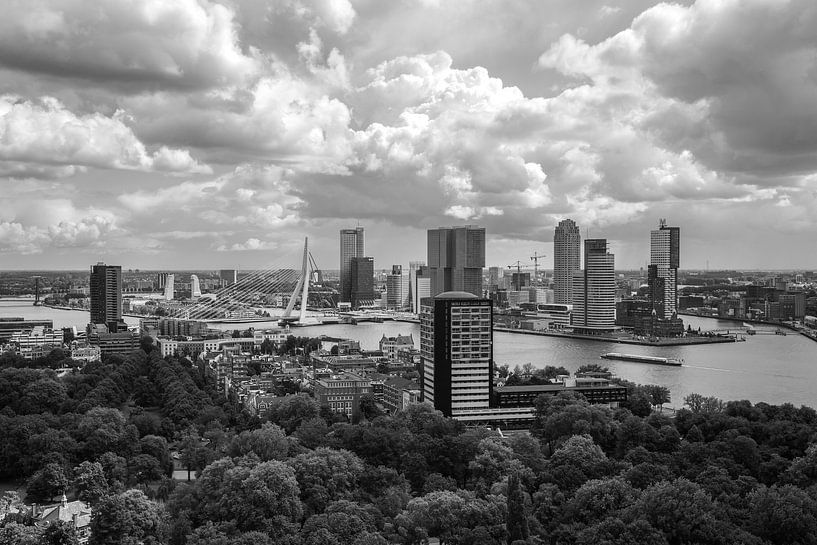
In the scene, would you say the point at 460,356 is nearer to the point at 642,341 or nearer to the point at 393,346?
the point at 393,346

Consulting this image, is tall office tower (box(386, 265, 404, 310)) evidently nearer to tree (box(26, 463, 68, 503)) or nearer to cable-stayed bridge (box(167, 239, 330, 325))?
cable-stayed bridge (box(167, 239, 330, 325))

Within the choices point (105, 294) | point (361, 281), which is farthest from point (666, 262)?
point (105, 294)

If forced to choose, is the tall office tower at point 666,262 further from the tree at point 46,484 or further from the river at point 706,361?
the tree at point 46,484

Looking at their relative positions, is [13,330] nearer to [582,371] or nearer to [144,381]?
[144,381]

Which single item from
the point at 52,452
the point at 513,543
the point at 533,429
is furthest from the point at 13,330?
the point at 513,543

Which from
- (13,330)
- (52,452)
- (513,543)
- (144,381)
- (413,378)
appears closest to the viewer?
(513,543)

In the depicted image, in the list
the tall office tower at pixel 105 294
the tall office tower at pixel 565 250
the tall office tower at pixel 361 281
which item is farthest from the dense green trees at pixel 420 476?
the tall office tower at pixel 361 281
